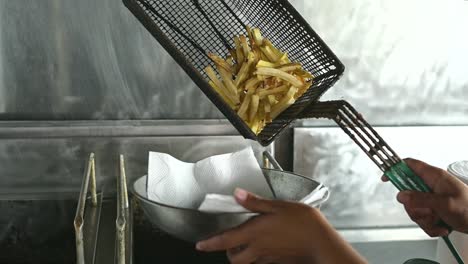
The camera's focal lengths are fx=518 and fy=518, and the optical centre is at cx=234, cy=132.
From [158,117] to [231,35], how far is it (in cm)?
29

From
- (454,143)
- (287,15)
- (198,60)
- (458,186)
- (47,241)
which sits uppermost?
(287,15)

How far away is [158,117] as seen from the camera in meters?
1.36

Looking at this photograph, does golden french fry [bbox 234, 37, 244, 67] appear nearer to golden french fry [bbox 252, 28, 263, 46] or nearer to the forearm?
golden french fry [bbox 252, 28, 263, 46]

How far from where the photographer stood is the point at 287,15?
1.11m

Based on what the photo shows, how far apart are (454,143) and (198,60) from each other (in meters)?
0.80

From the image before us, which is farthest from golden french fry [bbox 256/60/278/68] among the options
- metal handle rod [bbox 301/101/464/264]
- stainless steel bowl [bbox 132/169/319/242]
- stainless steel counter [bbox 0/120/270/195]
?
stainless steel counter [bbox 0/120/270/195]

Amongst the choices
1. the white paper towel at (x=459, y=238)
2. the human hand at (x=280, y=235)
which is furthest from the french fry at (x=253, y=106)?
the white paper towel at (x=459, y=238)

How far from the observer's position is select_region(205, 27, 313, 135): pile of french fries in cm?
103

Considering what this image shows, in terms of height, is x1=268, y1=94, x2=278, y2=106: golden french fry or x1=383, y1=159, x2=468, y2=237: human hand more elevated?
x1=268, y1=94, x2=278, y2=106: golden french fry

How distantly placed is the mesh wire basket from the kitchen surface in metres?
0.11

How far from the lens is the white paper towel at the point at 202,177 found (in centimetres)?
104

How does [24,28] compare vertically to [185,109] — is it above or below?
above

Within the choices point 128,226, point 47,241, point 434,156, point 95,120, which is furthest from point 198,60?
point 434,156

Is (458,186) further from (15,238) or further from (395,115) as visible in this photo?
(15,238)
